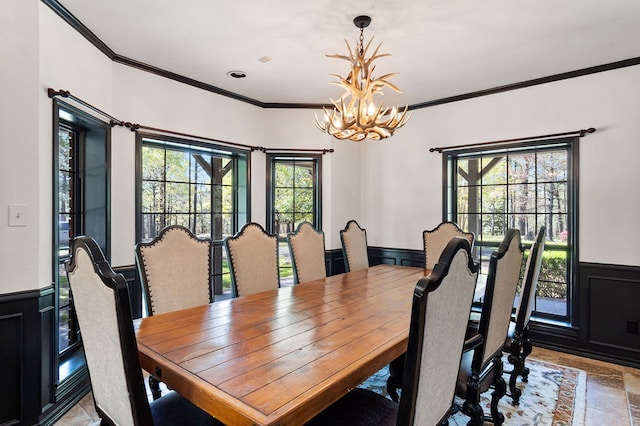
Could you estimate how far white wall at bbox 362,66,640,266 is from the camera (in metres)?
3.04

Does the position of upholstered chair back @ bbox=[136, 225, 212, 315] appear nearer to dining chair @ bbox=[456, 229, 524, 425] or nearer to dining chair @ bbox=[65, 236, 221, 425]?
dining chair @ bbox=[65, 236, 221, 425]

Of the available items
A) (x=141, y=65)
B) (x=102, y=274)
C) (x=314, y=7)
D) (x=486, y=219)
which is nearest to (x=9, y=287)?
(x=102, y=274)

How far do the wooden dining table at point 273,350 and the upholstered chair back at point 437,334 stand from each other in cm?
24

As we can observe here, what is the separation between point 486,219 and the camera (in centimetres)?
390

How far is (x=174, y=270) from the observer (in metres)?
2.17

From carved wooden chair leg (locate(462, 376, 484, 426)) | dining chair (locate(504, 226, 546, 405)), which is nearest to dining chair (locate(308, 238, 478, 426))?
carved wooden chair leg (locate(462, 376, 484, 426))

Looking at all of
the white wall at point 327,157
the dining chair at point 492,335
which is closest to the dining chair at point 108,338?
the dining chair at point 492,335

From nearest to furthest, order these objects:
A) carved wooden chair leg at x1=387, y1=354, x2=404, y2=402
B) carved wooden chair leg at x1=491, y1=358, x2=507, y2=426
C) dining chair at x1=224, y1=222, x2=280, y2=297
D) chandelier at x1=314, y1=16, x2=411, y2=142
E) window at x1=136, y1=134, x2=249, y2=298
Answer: carved wooden chair leg at x1=491, y1=358, x2=507, y2=426
carved wooden chair leg at x1=387, y1=354, x2=404, y2=402
chandelier at x1=314, y1=16, x2=411, y2=142
dining chair at x1=224, y1=222, x2=280, y2=297
window at x1=136, y1=134, x2=249, y2=298

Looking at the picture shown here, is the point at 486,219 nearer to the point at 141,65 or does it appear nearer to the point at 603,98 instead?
the point at 603,98

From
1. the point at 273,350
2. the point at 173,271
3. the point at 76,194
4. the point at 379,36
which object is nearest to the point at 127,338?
the point at 273,350

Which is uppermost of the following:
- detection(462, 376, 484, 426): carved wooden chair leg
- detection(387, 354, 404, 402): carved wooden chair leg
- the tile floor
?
detection(462, 376, 484, 426): carved wooden chair leg

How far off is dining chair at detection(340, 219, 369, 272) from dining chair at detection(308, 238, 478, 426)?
210 cm

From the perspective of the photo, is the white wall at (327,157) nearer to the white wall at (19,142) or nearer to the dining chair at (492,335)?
the white wall at (19,142)

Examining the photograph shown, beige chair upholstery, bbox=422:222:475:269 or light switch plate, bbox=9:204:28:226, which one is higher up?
light switch plate, bbox=9:204:28:226
